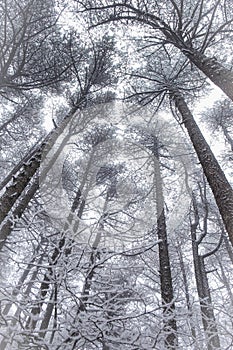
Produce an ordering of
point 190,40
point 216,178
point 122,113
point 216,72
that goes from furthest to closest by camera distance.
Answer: point 122,113
point 190,40
point 216,72
point 216,178

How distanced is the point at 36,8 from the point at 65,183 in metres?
5.53

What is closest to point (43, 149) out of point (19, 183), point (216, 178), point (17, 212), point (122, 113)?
point (19, 183)

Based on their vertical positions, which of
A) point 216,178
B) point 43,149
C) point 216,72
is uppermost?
point 216,72

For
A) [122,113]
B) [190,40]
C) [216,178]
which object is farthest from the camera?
[122,113]

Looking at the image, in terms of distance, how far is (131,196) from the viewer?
35.4ft

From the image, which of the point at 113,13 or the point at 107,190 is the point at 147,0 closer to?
the point at 113,13

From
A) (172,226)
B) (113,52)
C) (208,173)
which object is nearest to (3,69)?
(113,52)

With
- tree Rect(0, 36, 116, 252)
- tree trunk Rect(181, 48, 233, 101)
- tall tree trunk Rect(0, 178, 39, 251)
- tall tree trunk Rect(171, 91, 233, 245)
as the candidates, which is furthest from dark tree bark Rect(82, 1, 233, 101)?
tall tree trunk Rect(0, 178, 39, 251)

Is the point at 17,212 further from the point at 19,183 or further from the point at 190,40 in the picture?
the point at 190,40

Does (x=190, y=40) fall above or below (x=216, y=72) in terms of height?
above

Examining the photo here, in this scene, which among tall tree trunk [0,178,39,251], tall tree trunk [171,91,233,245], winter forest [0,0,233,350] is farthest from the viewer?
winter forest [0,0,233,350]

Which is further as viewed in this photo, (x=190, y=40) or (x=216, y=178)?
(x=190, y=40)

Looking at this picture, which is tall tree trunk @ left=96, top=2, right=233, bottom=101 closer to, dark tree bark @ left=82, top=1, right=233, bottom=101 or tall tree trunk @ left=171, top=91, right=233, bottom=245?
dark tree bark @ left=82, top=1, right=233, bottom=101

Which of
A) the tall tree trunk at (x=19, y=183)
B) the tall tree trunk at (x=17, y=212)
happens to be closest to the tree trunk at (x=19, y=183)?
the tall tree trunk at (x=19, y=183)
